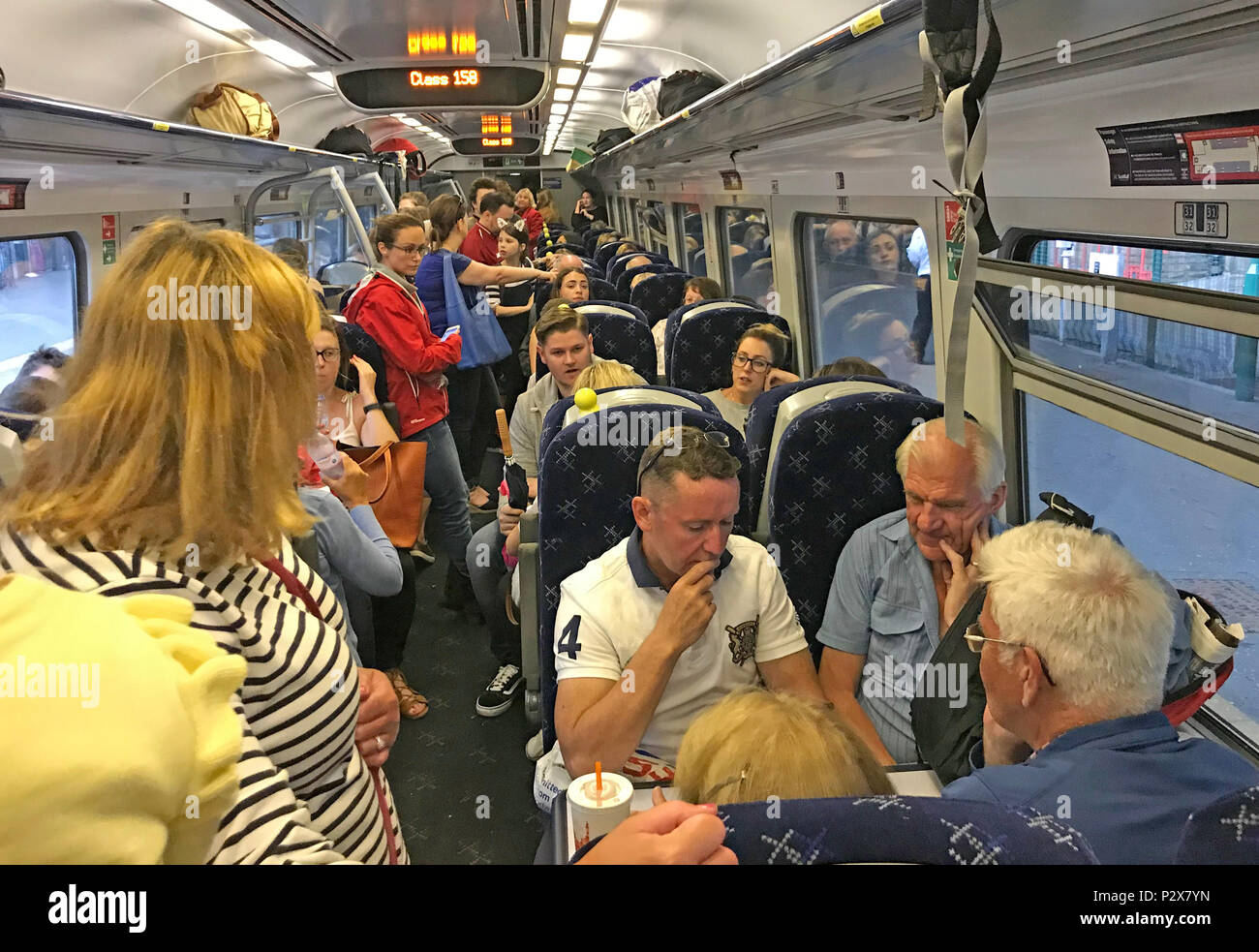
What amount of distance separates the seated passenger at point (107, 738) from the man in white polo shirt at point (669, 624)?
4.70 feet

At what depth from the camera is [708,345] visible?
5477 mm

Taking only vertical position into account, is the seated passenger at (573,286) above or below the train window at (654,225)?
below

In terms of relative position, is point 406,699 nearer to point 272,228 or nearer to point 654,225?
point 272,228

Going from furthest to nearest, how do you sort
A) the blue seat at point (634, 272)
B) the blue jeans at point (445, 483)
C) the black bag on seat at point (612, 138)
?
the black bag on seat at point (612, 138)
the blue seat at point (634, 272)
the blue jeans at point (445, 483)

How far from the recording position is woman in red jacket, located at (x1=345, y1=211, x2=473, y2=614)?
452cm

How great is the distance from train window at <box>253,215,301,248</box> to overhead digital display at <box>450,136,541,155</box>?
4689 millimetres

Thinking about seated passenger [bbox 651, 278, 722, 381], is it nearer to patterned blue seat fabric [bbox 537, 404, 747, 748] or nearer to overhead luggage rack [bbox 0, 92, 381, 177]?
overhead luggage rack [bbox 0, 92, 381, 177]

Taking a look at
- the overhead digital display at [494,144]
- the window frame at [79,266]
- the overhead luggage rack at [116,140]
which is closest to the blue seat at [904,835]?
the overhead luggage rack at [116,140]

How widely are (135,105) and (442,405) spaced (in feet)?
12.2

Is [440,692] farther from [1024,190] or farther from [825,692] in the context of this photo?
[1024,190]

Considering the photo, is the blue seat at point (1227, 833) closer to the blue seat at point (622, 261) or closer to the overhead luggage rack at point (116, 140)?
the overhead luggage rack at point (116, 140)

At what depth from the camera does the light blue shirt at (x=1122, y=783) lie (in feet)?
4.75
